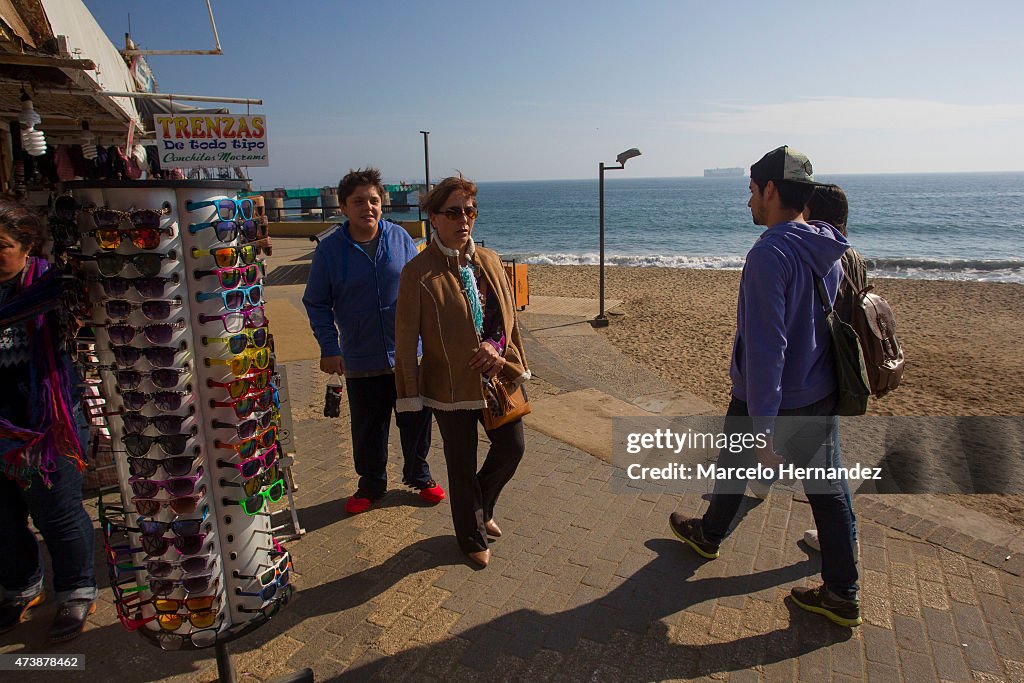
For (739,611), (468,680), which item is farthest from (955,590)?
(468,680)

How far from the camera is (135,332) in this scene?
76.4 inches

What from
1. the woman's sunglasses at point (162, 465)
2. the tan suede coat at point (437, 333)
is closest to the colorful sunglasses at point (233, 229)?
the woman's sunglasses at point (162, 465)

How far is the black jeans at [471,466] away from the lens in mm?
3195

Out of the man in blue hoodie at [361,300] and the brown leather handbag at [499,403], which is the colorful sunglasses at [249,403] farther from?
the man in blue hoodie at [361,300]

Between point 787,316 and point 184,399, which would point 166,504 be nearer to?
point 184,399

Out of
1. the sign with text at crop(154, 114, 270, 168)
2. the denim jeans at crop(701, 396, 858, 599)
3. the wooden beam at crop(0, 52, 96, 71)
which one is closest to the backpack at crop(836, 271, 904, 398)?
the denim jeans at crop(701, 396, 858, 599)

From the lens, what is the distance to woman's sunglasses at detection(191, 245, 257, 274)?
200 cm

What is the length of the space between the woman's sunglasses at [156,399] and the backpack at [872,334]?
105 inches

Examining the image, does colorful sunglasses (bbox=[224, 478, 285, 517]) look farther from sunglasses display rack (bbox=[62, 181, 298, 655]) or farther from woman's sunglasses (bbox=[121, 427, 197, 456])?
woman's sunglasses (bbox=[121, 427, 197, 456])

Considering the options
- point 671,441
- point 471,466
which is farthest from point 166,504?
point 671,441

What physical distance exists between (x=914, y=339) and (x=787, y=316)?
30.7ft

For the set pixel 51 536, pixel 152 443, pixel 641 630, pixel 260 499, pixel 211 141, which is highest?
pixel 211 141

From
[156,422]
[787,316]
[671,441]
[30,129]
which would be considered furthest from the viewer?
[671,441]

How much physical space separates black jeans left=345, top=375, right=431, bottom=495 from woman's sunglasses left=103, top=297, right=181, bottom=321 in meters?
1.85
